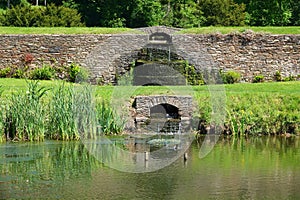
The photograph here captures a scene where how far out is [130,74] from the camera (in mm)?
28156

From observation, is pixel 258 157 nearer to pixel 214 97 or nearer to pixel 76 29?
pixel 214 97

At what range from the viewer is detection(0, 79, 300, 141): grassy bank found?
17.5 metres

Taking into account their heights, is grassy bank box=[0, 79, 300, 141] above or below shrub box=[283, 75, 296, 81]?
below

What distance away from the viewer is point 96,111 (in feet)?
59.8

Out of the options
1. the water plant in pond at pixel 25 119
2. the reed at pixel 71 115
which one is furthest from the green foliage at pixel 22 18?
the water plant in pond at pixel 25 119

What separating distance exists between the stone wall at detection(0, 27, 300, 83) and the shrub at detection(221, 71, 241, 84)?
0.52 meters

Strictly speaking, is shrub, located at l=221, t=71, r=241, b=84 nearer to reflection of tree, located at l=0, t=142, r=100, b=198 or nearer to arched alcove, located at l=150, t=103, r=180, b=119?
arched alcove, located at l=150, t=103, r=180, b=119

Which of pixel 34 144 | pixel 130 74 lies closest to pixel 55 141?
pixel 34 144

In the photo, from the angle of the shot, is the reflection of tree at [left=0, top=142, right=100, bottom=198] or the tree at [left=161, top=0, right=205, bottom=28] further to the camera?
the tree at [left=161, top=0, right=205, bottom=28]

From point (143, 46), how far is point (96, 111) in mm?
10659

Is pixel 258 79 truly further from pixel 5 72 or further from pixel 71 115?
pixel 71 115

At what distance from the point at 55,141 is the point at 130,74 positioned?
10.9 m

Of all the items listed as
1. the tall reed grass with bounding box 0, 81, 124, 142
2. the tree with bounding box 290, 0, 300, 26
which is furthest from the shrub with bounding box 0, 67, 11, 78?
the tree with bounding box 290, 0, 300, 26

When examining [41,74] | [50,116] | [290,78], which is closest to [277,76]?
[290,78]
